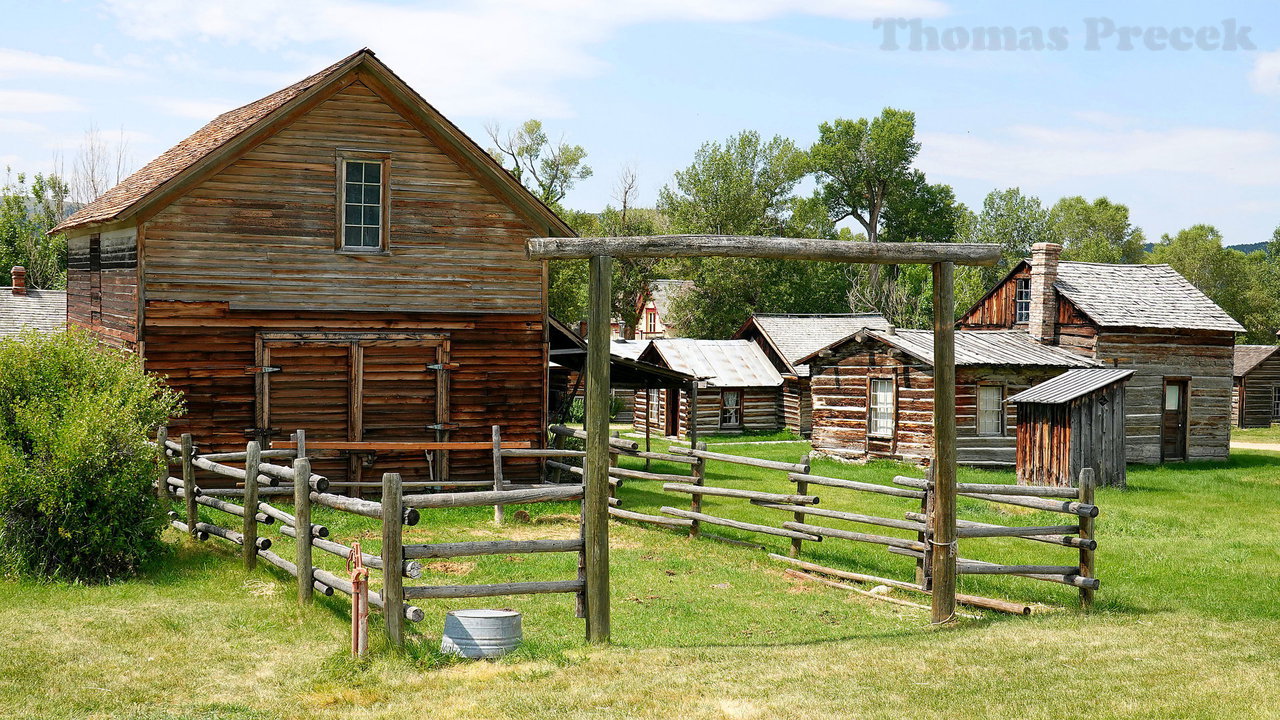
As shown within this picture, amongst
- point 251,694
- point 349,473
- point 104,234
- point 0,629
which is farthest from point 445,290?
point 251,694

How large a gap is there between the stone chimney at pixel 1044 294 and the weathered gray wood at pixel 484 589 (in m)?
25.2

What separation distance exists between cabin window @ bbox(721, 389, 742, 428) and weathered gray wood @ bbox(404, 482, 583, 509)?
30.8m

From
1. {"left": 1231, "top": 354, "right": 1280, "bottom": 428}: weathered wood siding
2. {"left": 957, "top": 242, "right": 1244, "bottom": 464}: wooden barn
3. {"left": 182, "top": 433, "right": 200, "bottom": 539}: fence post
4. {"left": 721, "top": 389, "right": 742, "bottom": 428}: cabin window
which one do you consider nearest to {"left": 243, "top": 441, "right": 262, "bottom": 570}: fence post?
{"left": 182, "top": 433, "right": 200, "bottom": 539}: fence post

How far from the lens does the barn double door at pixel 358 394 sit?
17.9 metres

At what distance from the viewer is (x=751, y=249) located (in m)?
9.89

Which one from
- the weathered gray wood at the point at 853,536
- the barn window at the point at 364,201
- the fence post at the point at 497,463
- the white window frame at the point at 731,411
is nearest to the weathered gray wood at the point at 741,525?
the weathered gray wood at the point at 853,536

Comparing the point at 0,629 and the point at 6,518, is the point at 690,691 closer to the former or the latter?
the point at 0,629

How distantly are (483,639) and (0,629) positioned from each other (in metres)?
4.11

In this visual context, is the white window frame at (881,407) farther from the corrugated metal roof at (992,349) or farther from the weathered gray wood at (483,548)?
the weathered gray wood at (483,548)

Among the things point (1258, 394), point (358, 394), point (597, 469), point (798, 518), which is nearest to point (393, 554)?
point (597, 469)

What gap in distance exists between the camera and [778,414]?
41.1m

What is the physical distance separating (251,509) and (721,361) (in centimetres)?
2992

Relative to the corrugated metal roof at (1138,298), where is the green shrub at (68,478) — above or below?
below

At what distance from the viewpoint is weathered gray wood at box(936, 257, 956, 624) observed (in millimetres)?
10266
